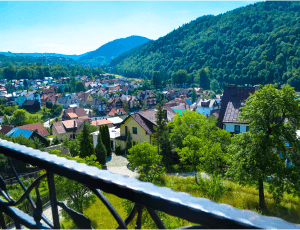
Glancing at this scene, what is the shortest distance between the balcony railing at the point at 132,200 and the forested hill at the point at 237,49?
96105 mm

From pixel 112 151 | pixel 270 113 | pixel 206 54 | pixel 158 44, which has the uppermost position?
pixel 158 44

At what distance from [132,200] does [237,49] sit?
14016 cm

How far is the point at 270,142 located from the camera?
10.5 m

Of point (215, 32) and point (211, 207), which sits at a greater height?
point (215, 32)

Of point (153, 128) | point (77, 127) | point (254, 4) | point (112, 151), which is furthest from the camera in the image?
point (254, 4)

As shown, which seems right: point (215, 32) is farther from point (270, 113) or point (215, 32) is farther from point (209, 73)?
point (270, 113)

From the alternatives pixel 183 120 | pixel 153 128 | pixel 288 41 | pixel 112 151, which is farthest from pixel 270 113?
pixel 288 41

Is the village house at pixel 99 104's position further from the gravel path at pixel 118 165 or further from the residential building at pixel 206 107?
the gravel path at pixel 118 165

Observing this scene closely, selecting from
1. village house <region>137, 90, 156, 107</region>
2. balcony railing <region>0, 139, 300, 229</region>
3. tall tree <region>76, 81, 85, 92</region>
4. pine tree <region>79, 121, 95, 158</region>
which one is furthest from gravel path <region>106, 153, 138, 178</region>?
tall tree <region>76, 81, 85, 92</region>

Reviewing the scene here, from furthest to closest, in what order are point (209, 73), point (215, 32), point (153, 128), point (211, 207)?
point (215, 32) < point (209, 73) < point (153, 128) < point (211, 207)

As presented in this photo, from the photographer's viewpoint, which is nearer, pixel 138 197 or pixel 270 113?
pixel 138 197

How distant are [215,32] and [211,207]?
180 metres

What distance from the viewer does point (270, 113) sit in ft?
34.1

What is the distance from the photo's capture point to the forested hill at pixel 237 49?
315ft
